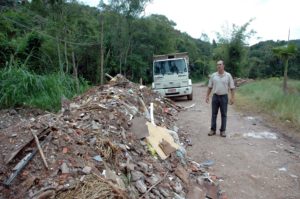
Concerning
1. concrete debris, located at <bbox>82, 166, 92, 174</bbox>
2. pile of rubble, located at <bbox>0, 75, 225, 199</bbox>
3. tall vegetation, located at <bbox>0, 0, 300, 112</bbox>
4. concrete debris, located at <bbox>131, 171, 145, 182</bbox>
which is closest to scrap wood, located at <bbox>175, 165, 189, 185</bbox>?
pile of rubble, located at <bbox>0, 75, 225, 199</bbox>

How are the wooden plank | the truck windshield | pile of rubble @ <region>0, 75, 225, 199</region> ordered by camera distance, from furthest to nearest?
the truck windshield < the wooden plank < pile of rubble @ <region>0, 75, 225, 199</region>

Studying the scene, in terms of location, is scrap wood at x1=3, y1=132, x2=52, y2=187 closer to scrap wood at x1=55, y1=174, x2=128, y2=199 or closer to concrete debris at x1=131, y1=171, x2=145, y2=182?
scrap wood at x1=55, y1=174, x2=128, y2=199

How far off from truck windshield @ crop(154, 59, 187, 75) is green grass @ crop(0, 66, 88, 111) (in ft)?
17.7

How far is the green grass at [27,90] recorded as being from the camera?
9914 millimetres

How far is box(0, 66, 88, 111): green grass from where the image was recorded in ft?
32.5

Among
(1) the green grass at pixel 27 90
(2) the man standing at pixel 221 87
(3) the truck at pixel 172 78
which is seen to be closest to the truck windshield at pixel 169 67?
(3) the truck at pixel 172 78

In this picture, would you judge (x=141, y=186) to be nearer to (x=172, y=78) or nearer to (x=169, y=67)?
(x=172, y=78)

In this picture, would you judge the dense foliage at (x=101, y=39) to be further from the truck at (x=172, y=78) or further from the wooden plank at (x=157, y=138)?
the wooden plank at (x=157, y=138)

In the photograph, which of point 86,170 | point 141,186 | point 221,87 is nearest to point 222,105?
point 221,87

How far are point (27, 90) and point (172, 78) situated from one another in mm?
6579

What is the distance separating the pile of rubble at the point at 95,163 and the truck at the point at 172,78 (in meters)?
8.30

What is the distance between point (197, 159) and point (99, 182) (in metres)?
2.91

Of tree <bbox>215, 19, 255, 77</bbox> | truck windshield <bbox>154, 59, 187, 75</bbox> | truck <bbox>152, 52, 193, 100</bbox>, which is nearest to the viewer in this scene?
truck <bbox>152, 52, 193, 100</bbox>

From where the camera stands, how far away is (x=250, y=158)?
19.2 ft
